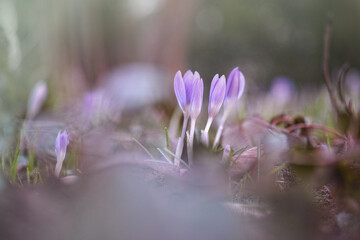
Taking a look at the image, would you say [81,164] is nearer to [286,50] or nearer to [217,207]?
[217,207]

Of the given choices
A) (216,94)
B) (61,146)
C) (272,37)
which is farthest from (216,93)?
(272,37)

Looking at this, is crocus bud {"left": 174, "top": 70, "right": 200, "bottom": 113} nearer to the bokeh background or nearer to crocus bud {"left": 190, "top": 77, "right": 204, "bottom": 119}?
crocus bud {"left": 190, "top": 77, "right": 204, "bottom": 119}

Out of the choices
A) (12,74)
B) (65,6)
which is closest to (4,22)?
(12,74)

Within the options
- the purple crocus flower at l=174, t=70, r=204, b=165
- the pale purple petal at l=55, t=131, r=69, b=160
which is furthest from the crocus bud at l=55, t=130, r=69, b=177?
the purple crocus flower at l=174, t=70, r=204, b=165

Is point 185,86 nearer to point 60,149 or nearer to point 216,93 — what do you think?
point 216,93

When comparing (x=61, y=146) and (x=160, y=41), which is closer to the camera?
(x=61, y=146)

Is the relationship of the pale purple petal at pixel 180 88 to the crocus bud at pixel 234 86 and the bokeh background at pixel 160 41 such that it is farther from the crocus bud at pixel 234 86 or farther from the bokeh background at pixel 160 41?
the bokeh background at pixel 160 41

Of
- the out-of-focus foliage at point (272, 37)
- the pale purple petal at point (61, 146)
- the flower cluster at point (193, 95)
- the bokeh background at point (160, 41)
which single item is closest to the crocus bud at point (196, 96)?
the flower cluster at point (193, 95)
